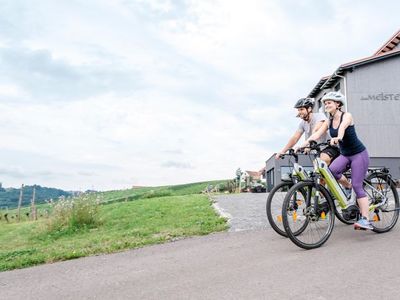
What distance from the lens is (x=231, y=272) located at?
4059 mm

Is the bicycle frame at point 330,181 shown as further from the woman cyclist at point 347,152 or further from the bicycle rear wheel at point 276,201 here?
the bicycle rear wheel at point 276,201

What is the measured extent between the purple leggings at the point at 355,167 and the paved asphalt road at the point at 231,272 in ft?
2.19

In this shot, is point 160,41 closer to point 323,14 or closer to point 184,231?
point 323,14

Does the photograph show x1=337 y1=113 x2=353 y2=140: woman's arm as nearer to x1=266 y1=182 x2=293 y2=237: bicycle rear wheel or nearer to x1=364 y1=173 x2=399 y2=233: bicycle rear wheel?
x1=266 y1=182 x2=293 y2=237: bicycle rear wheel

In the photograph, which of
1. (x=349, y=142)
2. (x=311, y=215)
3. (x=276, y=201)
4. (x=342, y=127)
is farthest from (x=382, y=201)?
(x=276, y=201)

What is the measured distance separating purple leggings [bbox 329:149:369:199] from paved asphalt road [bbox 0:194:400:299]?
667 millimetres

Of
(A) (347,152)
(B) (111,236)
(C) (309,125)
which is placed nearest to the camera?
(A) (347,152)

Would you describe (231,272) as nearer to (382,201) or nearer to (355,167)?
(355,167)

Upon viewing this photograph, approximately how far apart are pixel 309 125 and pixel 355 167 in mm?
931

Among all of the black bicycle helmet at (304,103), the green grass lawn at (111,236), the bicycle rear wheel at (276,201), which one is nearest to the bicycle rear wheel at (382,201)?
the bicycle rear wheel at (276,201)

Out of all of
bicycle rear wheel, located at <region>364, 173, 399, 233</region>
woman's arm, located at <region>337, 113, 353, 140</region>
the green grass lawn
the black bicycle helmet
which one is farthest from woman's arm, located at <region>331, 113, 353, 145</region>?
the green grass lawn

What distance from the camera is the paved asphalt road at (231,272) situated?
3.46 metres

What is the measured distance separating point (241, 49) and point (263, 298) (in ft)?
34.0

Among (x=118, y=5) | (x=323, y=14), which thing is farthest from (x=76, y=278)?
(x=323, y=14)
